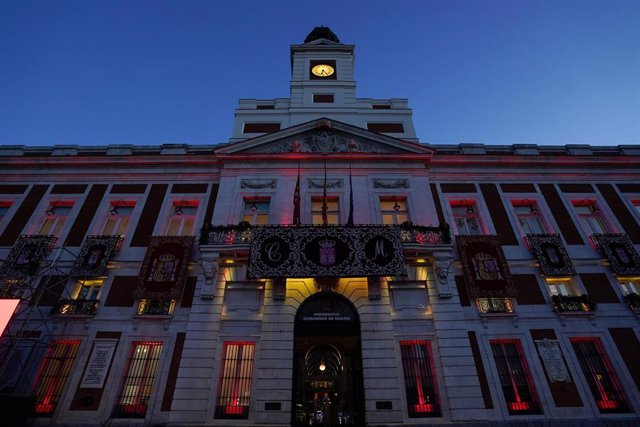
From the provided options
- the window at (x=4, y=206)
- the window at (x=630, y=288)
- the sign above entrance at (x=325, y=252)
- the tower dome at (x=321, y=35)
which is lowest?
the window at (x=630, y=288)

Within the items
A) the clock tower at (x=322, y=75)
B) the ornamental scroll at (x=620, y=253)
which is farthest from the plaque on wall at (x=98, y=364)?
the ornamental scroll at (x=620, y=253)

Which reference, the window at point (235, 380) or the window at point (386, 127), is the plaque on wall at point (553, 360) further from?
the window at point (386, 127)

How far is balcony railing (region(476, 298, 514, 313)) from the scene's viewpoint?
1493 centimetres

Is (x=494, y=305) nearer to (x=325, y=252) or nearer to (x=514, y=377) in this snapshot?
(x=514, y=377)

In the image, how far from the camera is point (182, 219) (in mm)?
18062

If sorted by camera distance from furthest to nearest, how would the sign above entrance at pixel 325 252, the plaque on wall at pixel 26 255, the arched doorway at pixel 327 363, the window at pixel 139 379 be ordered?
1. the plaque on wall at pixel 26 255
2. the sign above entrance at pixel 325 252
3. the arched doorway at pixel 327 363
4. the window at pixel 139 379

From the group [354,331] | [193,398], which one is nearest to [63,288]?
[193,398]

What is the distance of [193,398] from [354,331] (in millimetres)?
6812

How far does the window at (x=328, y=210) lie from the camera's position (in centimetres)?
1752

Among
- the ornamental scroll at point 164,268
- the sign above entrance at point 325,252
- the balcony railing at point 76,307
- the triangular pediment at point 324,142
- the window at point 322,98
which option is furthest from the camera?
the window at point 322,98

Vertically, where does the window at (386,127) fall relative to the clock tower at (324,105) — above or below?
below

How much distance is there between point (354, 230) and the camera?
50.7ft

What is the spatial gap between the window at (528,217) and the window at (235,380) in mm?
15153

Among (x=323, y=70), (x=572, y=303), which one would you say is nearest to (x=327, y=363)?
(x=572, y=303)
